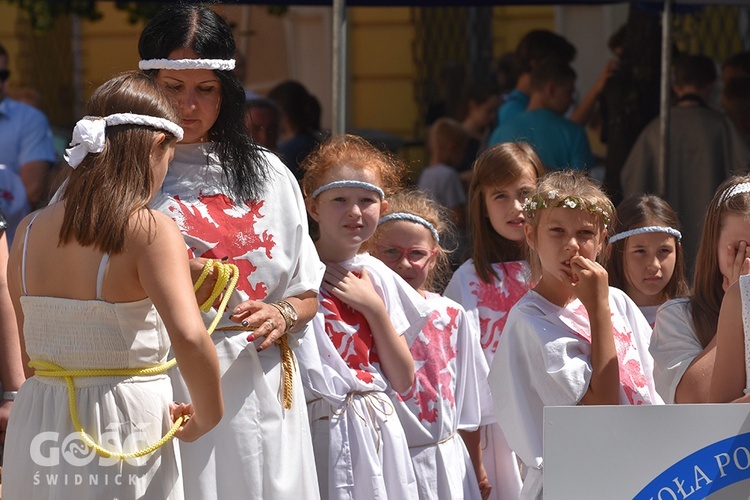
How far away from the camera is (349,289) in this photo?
3379 millimetres

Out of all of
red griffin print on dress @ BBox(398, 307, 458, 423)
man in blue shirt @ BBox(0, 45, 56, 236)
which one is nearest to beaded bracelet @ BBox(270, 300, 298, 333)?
red griffin print on dress @ BBox(398, 307, 458, 423)

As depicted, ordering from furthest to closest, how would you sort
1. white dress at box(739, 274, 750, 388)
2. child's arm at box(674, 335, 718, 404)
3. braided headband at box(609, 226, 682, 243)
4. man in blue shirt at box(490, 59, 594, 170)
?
man in blue shirt at box(490, 59, 594, 170) < braided headband at box(609, 226, 682, 243) < child's arm at box(674, 335, 718, 404) < white dress at box(739, 274, 750, 388)

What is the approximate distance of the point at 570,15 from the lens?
10.1 m

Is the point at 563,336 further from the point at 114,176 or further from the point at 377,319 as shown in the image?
the point at 114,176

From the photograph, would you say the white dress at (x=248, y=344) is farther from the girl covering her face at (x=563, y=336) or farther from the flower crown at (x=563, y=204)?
the flower crown at (x=563, y=204)

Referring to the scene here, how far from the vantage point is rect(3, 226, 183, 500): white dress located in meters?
2.38

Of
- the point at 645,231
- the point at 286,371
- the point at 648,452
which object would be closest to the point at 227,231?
the point at 286,371

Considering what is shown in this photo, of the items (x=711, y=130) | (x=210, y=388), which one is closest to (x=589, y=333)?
(x=210, y=388)

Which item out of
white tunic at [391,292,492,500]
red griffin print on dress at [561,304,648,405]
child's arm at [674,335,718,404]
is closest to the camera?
child's arm at [674,335,718,404]

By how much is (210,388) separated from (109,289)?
0.29 m

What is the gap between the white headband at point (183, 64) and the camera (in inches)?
115

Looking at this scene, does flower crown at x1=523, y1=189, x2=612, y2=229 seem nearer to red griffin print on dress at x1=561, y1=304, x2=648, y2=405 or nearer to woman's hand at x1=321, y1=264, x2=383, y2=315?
red griffin print on dress at x1=561, y1=304, x2=648, y2=405

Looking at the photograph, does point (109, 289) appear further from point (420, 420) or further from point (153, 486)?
point (420, 420)

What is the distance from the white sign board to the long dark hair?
1.03 metres
